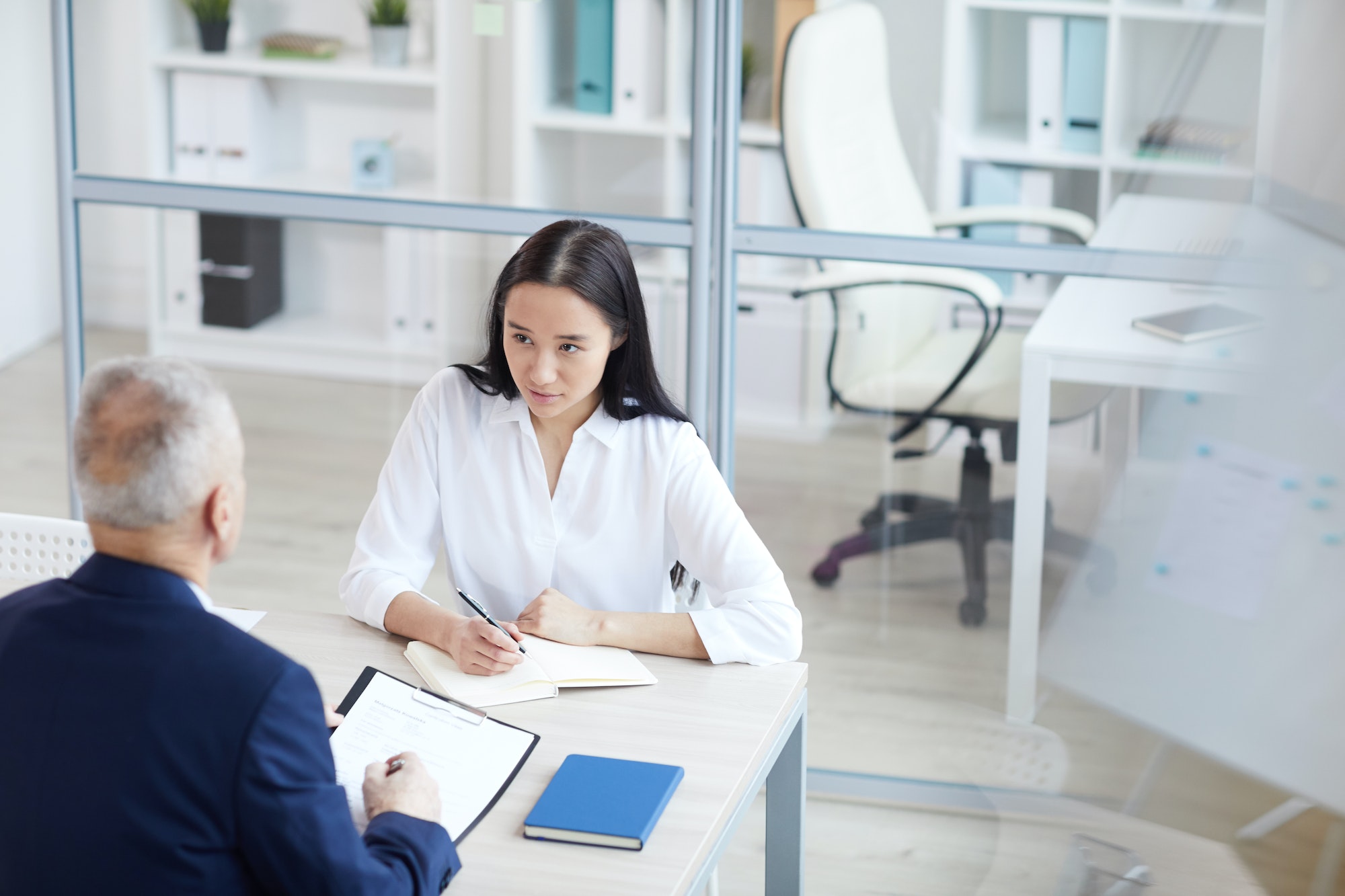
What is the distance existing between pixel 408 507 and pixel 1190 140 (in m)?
1.46

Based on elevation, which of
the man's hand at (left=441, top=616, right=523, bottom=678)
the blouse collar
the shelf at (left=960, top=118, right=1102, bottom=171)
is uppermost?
the shelf at (left=960, top=118, right=1102, bottom=171)

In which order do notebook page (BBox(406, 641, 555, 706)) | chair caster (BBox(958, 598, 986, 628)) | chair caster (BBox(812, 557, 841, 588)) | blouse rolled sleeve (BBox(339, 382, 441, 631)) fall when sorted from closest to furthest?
notebook page (BBox(406, 641, 555, 706))
blouse rolled sleeve (BBox(339, 382, 441, 631))
chair caster (BBox(958, 598, 986, 628))
chair caster (BBox(812, 557, 841, 588))

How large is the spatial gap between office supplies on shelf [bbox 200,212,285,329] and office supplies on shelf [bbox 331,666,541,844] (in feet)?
5.66

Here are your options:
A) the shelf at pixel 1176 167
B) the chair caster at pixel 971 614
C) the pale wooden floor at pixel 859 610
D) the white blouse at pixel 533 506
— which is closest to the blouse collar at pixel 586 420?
the white blouse at pixel 533 506

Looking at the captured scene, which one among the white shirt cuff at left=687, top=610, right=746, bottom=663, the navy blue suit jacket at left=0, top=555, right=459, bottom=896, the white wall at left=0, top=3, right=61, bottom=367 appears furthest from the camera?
the white wall at left=0, top=3, right=61, bottom=367

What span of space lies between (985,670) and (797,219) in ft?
3.25

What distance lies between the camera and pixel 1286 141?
7.55 feet

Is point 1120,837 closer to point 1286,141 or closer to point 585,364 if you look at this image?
point 1286,141

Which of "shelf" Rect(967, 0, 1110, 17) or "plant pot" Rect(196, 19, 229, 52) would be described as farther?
"plant pot" Rect(196, 19, 229, 52)

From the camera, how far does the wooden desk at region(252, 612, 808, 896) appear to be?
1273 millimetres

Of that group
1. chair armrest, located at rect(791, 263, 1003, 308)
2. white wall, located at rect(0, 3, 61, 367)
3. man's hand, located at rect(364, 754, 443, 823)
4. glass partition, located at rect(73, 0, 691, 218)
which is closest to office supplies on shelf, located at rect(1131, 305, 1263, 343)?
chair armrest, located at rect(791, 263, 1003, 308)

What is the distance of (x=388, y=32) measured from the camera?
9.23 ft

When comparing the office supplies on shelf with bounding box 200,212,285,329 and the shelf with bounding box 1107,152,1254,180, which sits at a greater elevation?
the shelf with bounding box 1107,152,1254,180

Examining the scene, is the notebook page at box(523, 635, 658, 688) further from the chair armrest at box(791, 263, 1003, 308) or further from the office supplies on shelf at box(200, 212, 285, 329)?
the office supplies on shelf at box(200, 212, 285, 329)
